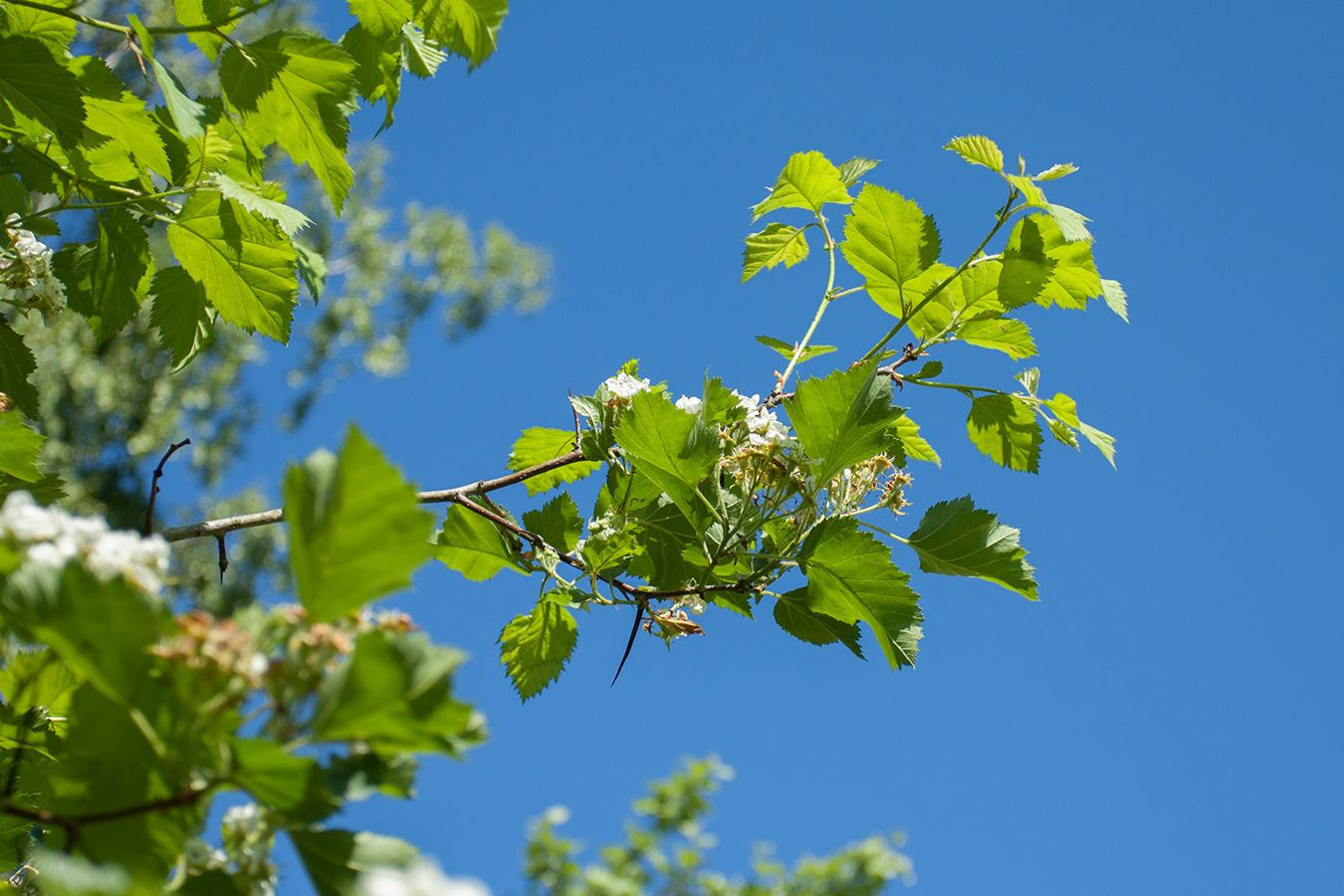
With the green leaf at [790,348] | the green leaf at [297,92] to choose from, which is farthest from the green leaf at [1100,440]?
the green leaf at [297,92]

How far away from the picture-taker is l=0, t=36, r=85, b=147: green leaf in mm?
1300

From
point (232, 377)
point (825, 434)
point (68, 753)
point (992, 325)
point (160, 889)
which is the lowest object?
point (160, 889)

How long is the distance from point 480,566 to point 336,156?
779 mm

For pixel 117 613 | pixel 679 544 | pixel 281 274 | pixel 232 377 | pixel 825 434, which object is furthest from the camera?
pixel 232 377

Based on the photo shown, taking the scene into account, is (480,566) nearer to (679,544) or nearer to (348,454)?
(679,544)

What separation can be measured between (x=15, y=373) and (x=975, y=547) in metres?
1.64

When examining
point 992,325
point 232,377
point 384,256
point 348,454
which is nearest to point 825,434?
point 992,325

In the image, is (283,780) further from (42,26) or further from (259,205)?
(42,26)

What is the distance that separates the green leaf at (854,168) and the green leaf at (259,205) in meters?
1.00

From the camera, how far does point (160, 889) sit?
62 cm

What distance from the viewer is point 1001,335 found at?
1.65 m

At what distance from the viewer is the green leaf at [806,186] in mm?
1795

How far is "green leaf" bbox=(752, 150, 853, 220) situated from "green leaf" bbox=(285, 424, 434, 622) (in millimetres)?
1365

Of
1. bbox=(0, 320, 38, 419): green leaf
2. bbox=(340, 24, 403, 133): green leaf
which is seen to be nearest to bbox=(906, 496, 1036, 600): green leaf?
bbox=(340, 24, 403, 133): green leaf
